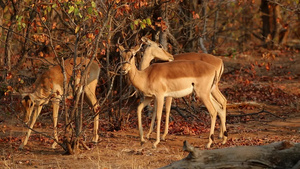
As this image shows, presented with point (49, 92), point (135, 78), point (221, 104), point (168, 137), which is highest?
point (135, 78)

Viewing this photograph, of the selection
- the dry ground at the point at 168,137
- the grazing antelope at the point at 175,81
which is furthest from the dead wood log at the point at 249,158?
the grazing antelope at the point at 175,81

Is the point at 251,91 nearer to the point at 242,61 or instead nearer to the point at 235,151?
the point at 242,61

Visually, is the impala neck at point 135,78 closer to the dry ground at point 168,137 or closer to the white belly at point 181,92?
the white belly at point 181,92

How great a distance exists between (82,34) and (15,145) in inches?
102

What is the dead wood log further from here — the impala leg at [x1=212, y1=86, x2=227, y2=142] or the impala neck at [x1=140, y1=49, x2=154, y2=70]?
the impala neck at [x1=140, y1=49, x2=154, y2=70]

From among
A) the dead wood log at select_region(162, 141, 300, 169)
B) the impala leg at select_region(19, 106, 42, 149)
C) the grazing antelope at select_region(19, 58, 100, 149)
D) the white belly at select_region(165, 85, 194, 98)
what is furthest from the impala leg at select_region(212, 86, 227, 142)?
the dead wood log at select_region(162, 141, 300, 169)

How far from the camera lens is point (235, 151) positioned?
5660 mm

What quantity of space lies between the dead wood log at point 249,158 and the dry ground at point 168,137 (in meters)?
1.87

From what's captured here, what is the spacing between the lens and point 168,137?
388 inches

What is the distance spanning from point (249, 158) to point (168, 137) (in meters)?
4.34

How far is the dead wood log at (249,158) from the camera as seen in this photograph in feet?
18.3

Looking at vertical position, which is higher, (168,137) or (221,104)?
(221,104)

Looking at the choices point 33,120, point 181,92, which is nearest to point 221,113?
point 181,92

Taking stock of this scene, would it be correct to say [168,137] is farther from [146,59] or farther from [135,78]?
[146,59]
